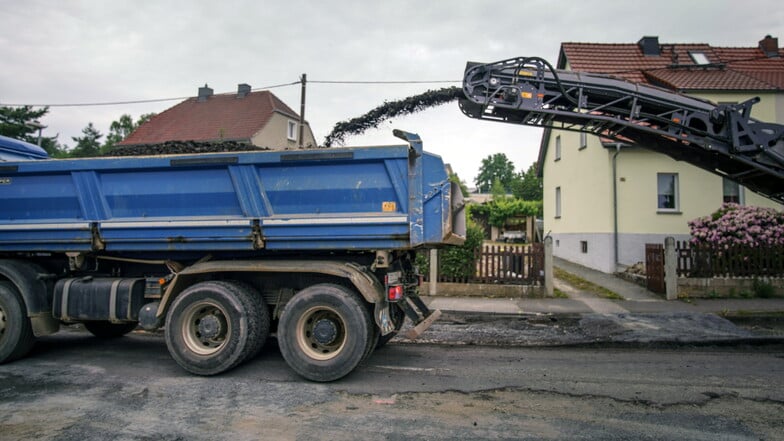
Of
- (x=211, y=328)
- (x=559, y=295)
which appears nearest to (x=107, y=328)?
(x=211, y=328)

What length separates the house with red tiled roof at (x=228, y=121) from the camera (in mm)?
28897

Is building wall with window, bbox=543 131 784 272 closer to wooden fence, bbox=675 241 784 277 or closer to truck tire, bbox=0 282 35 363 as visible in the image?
wooden fence, bbox=675 241 784 277

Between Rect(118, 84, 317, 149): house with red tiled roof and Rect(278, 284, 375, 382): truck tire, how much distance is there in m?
24.0

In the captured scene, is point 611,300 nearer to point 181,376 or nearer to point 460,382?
point 460,382

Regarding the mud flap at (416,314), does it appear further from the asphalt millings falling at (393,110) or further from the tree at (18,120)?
the tree at (18,120)

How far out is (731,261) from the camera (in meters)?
10.8

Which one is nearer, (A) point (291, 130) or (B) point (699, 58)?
(B) point (699, 58)

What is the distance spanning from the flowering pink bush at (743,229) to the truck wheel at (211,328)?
10.2 m

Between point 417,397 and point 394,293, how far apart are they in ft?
3.64

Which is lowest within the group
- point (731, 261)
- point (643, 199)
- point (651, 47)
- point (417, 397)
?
point (417, 397)

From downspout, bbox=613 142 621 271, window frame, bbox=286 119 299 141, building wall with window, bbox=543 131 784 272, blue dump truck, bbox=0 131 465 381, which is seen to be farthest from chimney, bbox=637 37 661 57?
window frame, bbox=286 119 299 141

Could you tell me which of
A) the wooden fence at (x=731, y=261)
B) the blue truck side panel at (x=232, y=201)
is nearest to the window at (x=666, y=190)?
the wooden fence at (x=731, y=261)

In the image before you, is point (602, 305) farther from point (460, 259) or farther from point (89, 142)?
point (89, 142)

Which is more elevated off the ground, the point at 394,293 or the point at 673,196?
the point at 673,196
